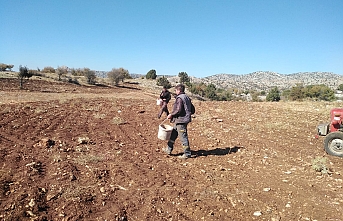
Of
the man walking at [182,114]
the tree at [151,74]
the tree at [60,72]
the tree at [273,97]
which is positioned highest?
the tree at [151,74]

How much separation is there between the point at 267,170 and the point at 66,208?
4.36 metres

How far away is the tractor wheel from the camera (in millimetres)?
6910

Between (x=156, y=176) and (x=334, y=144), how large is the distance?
5227mm

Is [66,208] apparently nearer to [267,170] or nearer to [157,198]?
[157,198]

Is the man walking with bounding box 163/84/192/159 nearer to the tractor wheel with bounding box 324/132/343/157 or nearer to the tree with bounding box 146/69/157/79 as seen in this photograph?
the tractor wheel with bounding box 324/132/343/157

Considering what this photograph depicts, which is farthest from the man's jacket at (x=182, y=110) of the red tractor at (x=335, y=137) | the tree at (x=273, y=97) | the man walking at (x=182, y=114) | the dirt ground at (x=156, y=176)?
the tree at (x=273, y=97)

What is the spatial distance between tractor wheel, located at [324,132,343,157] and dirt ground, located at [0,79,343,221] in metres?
0.25

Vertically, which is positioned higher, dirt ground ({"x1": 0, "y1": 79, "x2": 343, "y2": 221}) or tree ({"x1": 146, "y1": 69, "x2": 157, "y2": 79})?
tree ({"x1": 146, "y1": 69, "x2": 157, "y2": 79})

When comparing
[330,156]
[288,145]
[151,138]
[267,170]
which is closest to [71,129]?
[151,138]

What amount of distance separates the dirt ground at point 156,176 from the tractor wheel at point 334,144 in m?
0.25

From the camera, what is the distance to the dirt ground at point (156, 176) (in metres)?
3.78

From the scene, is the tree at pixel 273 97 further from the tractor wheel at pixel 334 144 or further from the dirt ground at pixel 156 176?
the tractor wheel at pixel 334 144

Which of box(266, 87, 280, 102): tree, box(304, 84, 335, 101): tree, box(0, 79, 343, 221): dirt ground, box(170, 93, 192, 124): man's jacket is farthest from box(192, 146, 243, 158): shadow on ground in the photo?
box(266, 87, 280, 102): tree

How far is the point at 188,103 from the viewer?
20.4 feet
